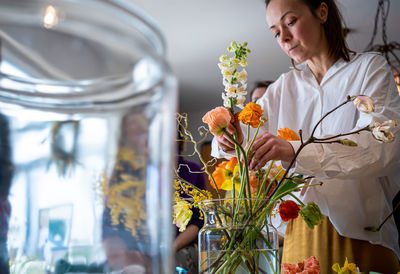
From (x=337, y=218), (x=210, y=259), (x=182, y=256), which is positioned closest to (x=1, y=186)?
(x=210, y=259)

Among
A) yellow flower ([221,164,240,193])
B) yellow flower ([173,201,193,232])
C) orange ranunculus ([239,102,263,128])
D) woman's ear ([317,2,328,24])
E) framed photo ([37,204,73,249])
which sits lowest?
framed photo ([37,204,73,249])

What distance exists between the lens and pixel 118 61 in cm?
15

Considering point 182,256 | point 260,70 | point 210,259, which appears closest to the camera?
point 210,259

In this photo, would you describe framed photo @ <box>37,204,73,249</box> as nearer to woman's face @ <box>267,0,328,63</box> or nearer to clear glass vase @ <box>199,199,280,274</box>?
clear glass vase @ <box>199,199,280,274</box>

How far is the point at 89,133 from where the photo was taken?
0.16 metres

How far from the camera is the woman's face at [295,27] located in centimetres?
96

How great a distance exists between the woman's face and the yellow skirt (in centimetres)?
39

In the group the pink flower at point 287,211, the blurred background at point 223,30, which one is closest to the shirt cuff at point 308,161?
the pink flower at point 287,211

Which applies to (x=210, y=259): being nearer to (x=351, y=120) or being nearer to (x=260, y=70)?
(x=351, y=120)

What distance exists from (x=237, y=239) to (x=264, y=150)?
0.15 metres

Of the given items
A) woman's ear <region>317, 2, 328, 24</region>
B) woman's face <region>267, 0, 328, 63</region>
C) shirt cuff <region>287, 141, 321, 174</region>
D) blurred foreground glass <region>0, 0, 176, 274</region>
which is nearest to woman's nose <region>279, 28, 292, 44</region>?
woman's face <region>267, 0, 328, 63</region>

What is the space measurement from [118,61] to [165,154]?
38 mm

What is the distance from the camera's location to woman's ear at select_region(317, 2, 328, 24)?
103 centimetres

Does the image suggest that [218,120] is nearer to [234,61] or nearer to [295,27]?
[234,61]
